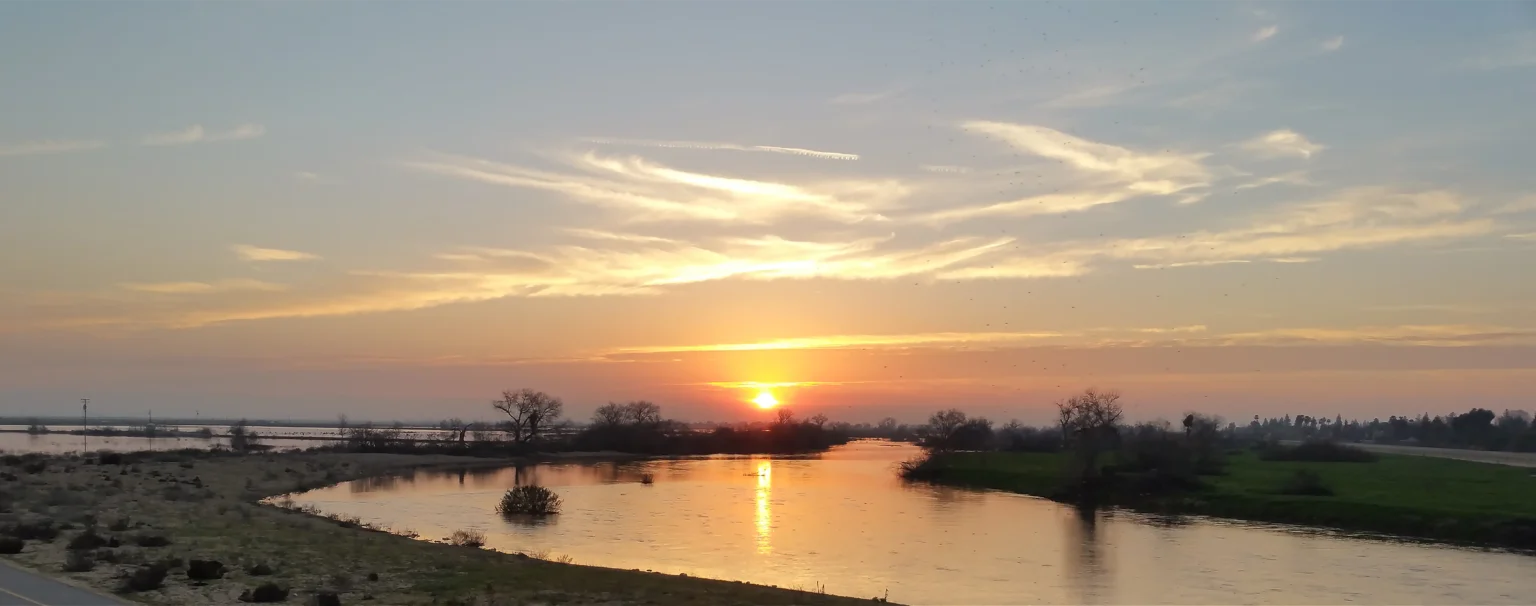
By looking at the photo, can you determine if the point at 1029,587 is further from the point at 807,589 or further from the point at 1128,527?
the point at 1128,527

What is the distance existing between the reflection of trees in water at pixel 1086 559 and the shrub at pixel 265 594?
2122 cm

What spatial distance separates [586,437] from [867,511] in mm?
100481

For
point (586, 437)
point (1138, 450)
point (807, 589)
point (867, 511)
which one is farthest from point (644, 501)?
point (586, 437)

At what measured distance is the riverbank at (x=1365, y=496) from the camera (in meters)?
48.6

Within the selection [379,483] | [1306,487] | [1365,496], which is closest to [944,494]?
[1306,487]

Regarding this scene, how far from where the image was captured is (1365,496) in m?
58.4

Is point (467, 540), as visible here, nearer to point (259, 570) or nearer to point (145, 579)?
point (259, 570)

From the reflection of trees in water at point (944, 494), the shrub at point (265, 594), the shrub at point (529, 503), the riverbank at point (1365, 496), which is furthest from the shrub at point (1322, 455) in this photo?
the shrub at point (265, 594)

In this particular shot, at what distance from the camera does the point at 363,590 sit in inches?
894

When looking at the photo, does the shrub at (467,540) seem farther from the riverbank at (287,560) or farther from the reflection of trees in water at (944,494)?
the reflection of trees in water at (944,494)

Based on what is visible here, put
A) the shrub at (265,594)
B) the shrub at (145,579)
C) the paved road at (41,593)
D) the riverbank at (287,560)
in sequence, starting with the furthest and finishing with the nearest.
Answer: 1. the riverbank at (287,560)
2. the shrub at (145,579)
3. the shrub at (265,594)
4. the paved road at (41,593)

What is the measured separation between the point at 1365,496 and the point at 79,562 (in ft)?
201

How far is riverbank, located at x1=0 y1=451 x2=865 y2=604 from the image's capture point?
22656mm

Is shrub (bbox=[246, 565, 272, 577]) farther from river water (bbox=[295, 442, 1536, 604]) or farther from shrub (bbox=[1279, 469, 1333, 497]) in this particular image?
shrub (bbox=[1279, 469, 1333, 497])
